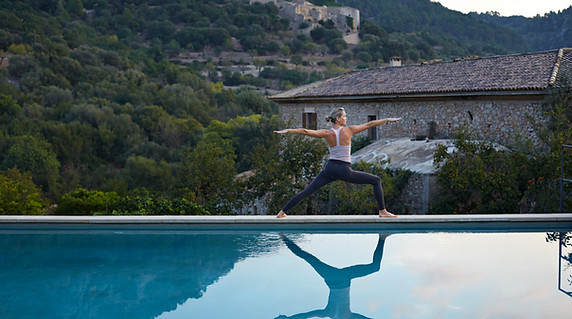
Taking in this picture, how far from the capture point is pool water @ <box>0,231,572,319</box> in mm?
4469

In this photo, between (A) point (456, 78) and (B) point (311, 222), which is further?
(A) point (456, 78)

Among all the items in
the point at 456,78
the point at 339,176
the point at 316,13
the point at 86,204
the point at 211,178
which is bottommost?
the point at 86,204

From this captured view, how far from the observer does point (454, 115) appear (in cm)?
1919

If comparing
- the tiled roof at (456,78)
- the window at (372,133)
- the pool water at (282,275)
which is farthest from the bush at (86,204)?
the window at (372,133)

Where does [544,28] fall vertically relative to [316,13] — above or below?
below

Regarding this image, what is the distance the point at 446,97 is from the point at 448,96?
0.14 m

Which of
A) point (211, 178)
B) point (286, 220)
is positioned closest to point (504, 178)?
point (286, 220)

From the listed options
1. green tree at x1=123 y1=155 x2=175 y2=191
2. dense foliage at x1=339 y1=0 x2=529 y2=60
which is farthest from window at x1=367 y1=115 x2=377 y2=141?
dense foliage at x1=339 y1=0 x2=529 y2=60

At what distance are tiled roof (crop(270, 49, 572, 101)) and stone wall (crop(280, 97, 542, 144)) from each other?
464 millimetres

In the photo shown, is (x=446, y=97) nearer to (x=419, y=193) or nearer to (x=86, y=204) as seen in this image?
(x=419, y=193)

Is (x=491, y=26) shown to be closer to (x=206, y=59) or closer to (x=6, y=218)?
(x=206, y=59)

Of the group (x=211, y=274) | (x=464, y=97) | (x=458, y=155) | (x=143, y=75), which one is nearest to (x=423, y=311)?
(x=211, y=274)

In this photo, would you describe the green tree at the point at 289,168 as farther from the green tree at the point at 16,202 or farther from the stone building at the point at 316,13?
the stone building at the point at 316,13

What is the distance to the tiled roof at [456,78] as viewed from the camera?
17859mm
